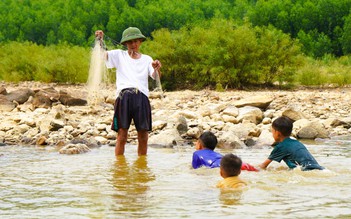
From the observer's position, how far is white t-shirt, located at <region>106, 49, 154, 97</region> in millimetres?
8797

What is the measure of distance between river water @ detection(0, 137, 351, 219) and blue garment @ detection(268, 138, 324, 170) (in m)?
0.10

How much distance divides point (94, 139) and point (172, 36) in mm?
10532

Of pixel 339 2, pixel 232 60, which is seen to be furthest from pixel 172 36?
pixel 339 2

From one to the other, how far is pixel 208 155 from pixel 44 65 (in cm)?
1682

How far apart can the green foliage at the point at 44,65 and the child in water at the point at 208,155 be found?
15836mm

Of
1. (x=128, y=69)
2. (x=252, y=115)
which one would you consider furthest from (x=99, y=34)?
(x=252, y=115)

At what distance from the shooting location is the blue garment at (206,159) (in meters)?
7.94

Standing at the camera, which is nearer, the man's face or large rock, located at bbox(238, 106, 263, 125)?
the man's face

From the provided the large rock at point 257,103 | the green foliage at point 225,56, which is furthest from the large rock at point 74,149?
the green foliage at point 225,56

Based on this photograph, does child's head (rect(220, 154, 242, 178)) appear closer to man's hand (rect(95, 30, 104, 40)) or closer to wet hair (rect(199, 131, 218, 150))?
wet hair (rect(199, 131, 218, 150))

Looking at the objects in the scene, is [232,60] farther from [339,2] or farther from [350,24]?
[339,2]

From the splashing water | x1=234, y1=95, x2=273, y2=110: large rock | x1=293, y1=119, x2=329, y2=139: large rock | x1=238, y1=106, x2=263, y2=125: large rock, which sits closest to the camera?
the splashing water

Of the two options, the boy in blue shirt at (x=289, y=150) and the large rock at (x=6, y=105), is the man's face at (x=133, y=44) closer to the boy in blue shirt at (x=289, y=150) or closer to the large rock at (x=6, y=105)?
the boy in blue shirt at (x=289, y=150)

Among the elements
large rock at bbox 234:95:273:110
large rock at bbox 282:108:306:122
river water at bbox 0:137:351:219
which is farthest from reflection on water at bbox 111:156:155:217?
large rock at bbox 234:95:273:110
